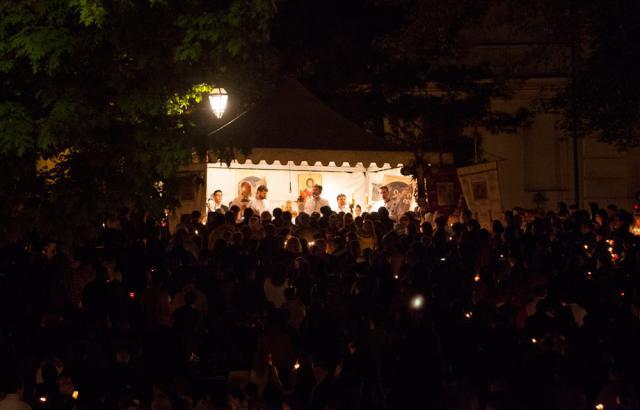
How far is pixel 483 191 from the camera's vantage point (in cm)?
1906

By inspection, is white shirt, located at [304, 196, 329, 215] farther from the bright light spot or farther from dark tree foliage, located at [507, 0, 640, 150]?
the bright light spot

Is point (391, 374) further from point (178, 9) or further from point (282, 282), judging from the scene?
point (178, 9)

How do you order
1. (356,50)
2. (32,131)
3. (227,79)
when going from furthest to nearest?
1. (356,50)
2. (227,79)
3. (32,131)

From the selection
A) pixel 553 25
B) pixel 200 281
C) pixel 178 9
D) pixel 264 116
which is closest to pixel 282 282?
pixel 200 281

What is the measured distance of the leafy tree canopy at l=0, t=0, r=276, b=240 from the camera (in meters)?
9.30

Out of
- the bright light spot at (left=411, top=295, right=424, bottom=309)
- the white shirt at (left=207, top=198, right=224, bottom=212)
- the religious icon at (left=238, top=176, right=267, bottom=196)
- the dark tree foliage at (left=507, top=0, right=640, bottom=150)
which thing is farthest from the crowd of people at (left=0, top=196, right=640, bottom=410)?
the dark tree foliage at (left=507, top=0, right=640, bottom=150)

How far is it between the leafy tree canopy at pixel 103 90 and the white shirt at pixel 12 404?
72.7 inches

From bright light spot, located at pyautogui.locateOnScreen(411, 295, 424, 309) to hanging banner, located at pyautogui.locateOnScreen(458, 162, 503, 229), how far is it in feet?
21.7

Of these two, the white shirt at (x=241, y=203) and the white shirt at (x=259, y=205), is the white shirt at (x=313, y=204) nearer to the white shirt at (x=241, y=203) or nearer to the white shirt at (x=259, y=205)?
the white shirt at (x=259, y=205)

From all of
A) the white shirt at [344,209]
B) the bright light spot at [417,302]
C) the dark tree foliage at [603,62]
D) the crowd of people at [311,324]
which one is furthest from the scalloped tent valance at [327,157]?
the bright light spot at [417,302]

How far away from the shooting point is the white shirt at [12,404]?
399 inches

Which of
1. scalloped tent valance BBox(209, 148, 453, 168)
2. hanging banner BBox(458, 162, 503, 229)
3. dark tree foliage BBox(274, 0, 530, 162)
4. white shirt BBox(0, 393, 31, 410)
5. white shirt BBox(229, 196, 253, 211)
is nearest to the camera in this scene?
white shirt BBox(0, 393, 31, 410)

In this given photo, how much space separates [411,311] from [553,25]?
12538mm

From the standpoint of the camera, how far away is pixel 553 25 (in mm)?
22797
